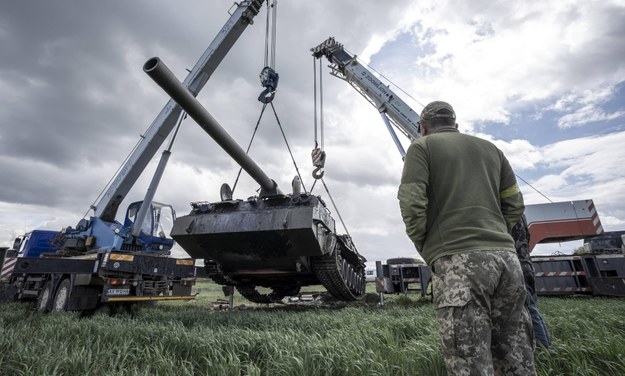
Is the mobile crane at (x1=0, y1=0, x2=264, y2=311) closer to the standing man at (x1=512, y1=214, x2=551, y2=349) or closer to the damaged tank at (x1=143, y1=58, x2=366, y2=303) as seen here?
the damaged tank at (x1=143, y1=58, x2=366, y2=303)

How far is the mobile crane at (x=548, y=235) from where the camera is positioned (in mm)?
7090

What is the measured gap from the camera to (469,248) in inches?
63.9

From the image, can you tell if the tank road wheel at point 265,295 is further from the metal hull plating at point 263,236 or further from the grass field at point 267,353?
the grass field at point 267,353

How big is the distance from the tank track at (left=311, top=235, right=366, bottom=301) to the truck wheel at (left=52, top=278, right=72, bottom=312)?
15.3 feet

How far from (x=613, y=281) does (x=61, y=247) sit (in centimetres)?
1224

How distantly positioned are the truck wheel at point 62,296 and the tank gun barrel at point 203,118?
401 cm

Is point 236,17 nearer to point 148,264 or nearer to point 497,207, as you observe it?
point 148,264

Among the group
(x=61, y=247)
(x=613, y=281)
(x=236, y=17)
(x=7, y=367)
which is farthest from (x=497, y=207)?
(x=61, y=247)

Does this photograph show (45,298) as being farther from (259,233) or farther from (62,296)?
(259,233)

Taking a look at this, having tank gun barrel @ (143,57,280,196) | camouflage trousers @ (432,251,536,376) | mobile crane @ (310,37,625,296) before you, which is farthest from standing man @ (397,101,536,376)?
mobile crane @ (310,37,625,296)

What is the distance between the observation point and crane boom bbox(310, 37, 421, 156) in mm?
9672

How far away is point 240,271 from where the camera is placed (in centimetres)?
628

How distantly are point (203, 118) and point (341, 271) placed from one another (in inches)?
145

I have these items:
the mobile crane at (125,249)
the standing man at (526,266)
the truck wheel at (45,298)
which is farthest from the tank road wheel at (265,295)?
the standing man at (526,266)
